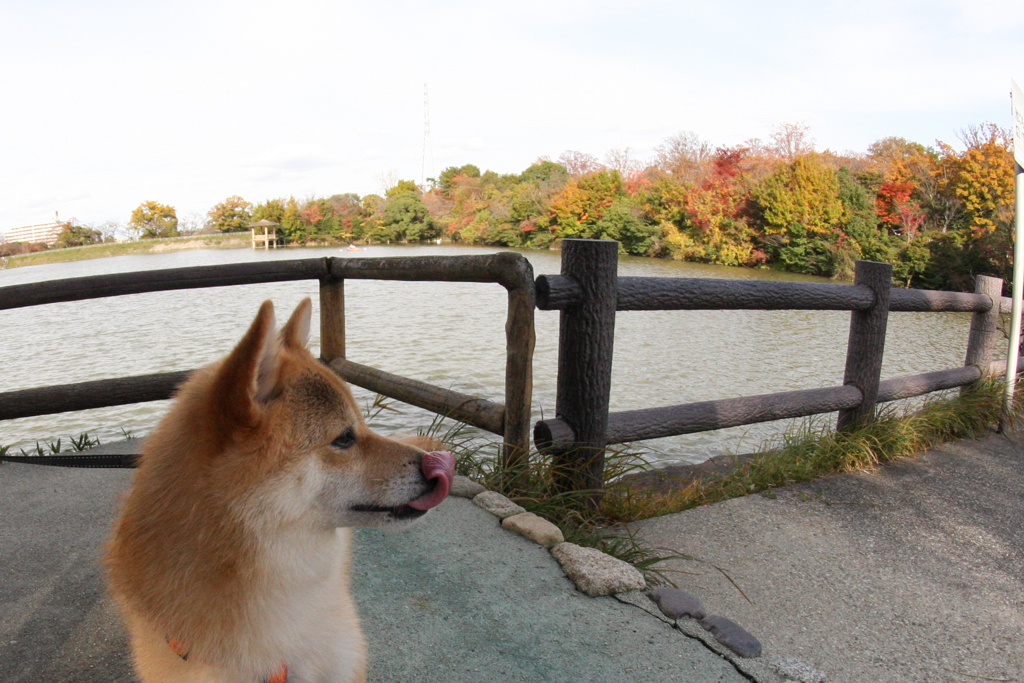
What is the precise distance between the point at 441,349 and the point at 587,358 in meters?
5.67

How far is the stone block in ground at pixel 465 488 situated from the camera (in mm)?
3330

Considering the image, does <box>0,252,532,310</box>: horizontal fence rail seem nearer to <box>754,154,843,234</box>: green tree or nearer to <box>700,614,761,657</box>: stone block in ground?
<box>700,614,761,657</box>: stone block in ground

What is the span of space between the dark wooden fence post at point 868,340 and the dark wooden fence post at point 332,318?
4004mm

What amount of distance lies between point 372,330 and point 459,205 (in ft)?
97.8

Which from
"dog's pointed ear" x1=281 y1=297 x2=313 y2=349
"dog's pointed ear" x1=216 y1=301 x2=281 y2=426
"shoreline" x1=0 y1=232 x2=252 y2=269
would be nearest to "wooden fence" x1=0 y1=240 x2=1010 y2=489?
"dog's pointed ear" x1=281 y1=297 x2=313 y2=349

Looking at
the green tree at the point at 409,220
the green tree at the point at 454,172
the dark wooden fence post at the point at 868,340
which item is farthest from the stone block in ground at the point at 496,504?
the green tree at the point at 454,172

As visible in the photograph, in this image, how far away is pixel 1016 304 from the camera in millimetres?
5375

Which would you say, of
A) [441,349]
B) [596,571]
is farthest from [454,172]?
[596,571]

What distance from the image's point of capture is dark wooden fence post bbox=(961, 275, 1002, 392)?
6.14 metres

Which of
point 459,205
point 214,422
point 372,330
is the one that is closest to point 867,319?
point 214,422

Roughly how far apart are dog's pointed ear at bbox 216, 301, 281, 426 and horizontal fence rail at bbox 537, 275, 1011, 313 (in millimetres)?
2048

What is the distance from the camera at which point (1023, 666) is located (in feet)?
8.55

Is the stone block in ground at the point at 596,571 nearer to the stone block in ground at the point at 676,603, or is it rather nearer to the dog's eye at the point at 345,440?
the stone block in ground at the point at 676,603

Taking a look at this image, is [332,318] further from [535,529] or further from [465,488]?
[535,529]
